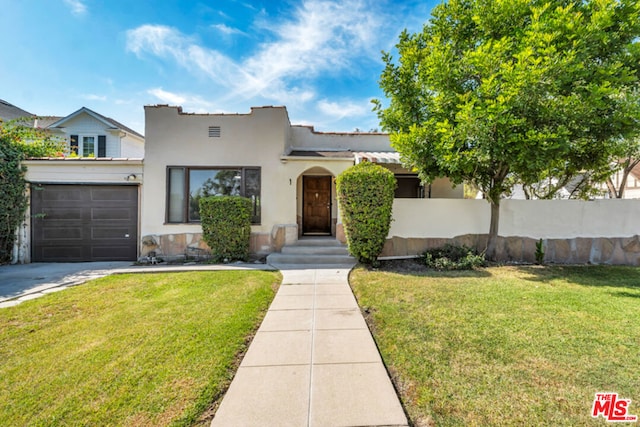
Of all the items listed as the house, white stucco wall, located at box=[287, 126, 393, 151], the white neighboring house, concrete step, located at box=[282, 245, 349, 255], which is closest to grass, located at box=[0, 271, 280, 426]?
concrete step, located at box=[282, 245, 349, 255]

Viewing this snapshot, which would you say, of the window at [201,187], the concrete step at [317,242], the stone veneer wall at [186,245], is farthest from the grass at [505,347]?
the window at [201,187]

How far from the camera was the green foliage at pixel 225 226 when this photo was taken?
9.44m

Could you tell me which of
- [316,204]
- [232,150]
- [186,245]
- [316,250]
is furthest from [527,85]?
[186,245]

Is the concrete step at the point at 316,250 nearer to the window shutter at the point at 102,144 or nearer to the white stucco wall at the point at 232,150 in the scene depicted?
the white stucco wall at the point at 232,150

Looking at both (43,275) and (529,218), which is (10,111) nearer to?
(43,275)

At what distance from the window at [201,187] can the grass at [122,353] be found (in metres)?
4.38

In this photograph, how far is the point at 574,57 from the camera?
21.4ft

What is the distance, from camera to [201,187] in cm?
1042

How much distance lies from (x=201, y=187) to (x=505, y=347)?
10224 millimetres

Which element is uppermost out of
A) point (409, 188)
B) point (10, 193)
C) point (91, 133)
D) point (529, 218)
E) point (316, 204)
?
point (91, 133)

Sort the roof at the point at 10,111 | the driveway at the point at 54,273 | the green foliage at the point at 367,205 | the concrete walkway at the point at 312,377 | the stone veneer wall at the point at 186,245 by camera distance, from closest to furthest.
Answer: the concrete walkway at the point at 312,377 < the driveway at the point at 54,273 < the green foliage at the point at 367,205 < the stone veneer wall at the point at 186,245 < the roof at the point at 10,111

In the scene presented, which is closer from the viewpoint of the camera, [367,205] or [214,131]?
[367,205]

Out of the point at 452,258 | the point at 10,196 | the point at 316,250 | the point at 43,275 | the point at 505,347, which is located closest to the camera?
the point at 505,347

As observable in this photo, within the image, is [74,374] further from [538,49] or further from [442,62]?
[538,49]
